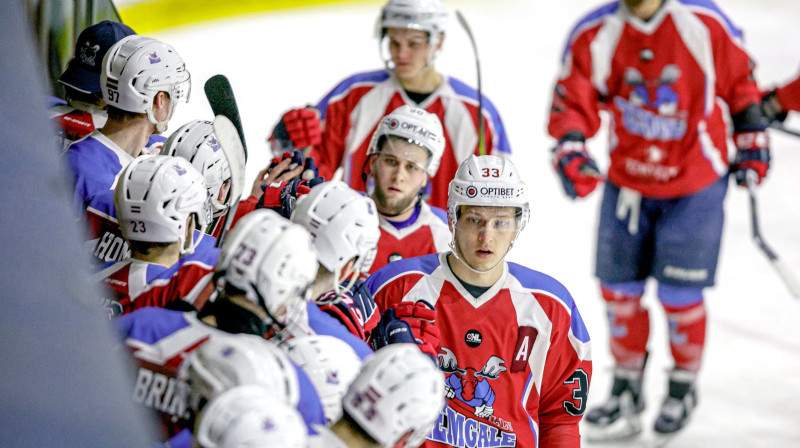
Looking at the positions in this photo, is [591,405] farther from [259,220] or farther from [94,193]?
[259,220]

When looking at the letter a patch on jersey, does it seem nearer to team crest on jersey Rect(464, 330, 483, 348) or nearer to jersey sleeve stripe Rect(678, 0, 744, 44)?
team crest on jersey Rect(464, 330, 483, 348)

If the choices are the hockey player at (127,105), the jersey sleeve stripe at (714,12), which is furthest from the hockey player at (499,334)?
the jersey sleeve stripe at (714,12)

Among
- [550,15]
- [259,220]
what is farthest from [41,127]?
[550,15]

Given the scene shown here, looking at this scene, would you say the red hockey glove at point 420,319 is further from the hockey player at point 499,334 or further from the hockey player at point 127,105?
the hockey player at point 127,105

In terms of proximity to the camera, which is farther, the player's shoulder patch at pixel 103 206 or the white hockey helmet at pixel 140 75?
the white hockey helmet at pixel 140 75

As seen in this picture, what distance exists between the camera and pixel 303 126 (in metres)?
3.69

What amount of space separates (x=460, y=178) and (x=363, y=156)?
148 centimetres

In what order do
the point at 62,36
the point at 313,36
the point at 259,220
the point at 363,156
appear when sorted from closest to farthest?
the point at 259,220 < the point at 62,36 < the point at 363,156 < the point at 313,36

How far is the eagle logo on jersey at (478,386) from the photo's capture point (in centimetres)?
259

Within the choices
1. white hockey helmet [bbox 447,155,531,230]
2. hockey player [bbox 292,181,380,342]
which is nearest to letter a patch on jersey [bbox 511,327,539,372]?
white hockey helmet [bbox 447,155,531,230]

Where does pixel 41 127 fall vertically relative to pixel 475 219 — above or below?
above

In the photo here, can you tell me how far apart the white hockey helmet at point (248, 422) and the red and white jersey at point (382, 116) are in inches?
103

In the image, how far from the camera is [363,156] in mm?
4191

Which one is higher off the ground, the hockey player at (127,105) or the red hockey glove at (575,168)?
the hockey player at (127,105)
